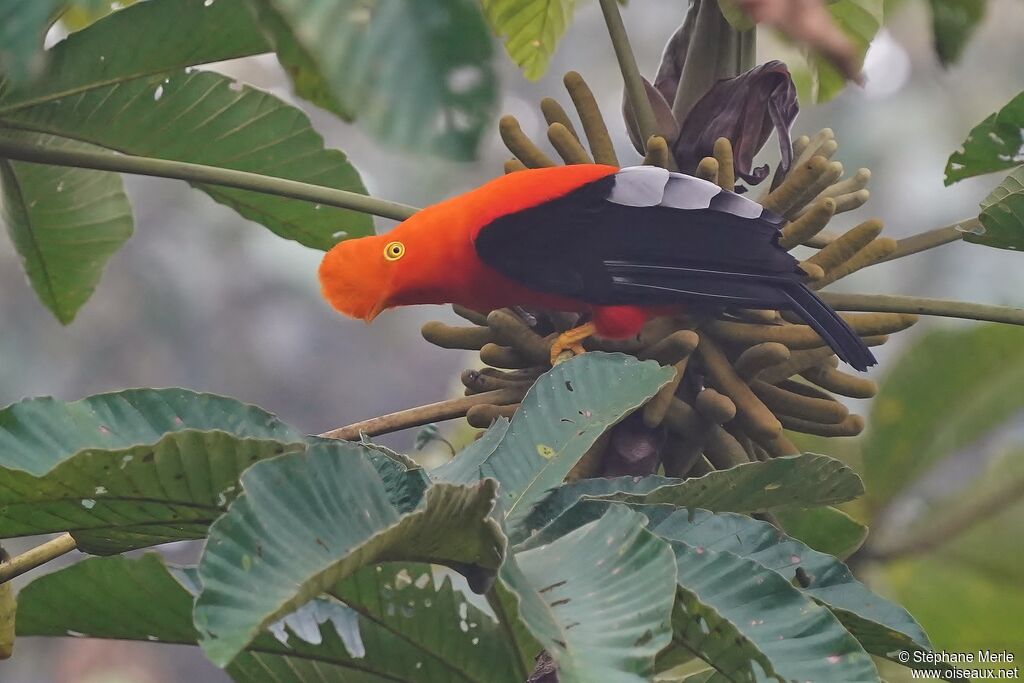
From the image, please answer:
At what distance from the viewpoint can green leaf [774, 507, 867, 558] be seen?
1547mm

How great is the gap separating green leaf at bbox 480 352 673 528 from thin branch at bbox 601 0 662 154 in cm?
46

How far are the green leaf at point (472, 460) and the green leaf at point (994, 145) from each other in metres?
0.79

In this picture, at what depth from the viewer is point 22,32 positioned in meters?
0.67

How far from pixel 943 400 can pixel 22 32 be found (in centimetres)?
138

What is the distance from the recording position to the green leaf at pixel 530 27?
1629 millimetres

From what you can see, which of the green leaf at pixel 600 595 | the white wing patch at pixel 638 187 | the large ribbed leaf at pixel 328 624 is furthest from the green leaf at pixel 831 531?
the green leaf at pixel 600 595

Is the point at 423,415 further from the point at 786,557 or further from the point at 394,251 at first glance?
the point at 786,557

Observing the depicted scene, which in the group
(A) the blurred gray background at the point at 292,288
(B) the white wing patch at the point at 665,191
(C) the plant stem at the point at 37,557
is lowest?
(A) the blurred gray background at the point at 292,288

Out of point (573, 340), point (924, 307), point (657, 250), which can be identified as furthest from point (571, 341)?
point (924, 307)

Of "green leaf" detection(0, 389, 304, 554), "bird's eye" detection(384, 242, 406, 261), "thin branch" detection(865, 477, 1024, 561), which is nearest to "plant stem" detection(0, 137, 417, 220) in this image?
"bird's eye" detection(384, 242, 406, 261)

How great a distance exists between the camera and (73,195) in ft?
5.95

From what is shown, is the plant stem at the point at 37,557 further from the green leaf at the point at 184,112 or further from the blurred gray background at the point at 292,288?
the blurred gray background at the point at 292,288

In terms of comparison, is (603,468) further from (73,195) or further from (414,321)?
(414,321)

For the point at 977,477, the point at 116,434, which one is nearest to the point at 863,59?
the point at 977,477
